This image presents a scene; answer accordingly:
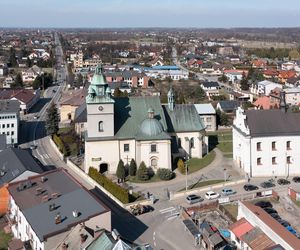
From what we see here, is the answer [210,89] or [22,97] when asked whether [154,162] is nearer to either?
[22,97]

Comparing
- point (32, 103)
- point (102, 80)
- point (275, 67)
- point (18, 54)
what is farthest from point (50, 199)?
point (18, 54)

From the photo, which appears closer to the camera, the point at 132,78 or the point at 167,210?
the point at 167,210

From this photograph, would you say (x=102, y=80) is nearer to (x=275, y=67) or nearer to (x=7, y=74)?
(x=7, y=74)

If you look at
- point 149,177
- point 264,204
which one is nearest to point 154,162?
point 149,177

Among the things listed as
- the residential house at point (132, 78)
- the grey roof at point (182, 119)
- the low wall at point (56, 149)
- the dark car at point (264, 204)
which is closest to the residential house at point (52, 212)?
the dark car at point (264, 204)

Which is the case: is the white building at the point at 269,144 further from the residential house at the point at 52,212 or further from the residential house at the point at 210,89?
the residential house at the point at 210,89

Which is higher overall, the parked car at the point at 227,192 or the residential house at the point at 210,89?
the residential house at the point at 210,89
